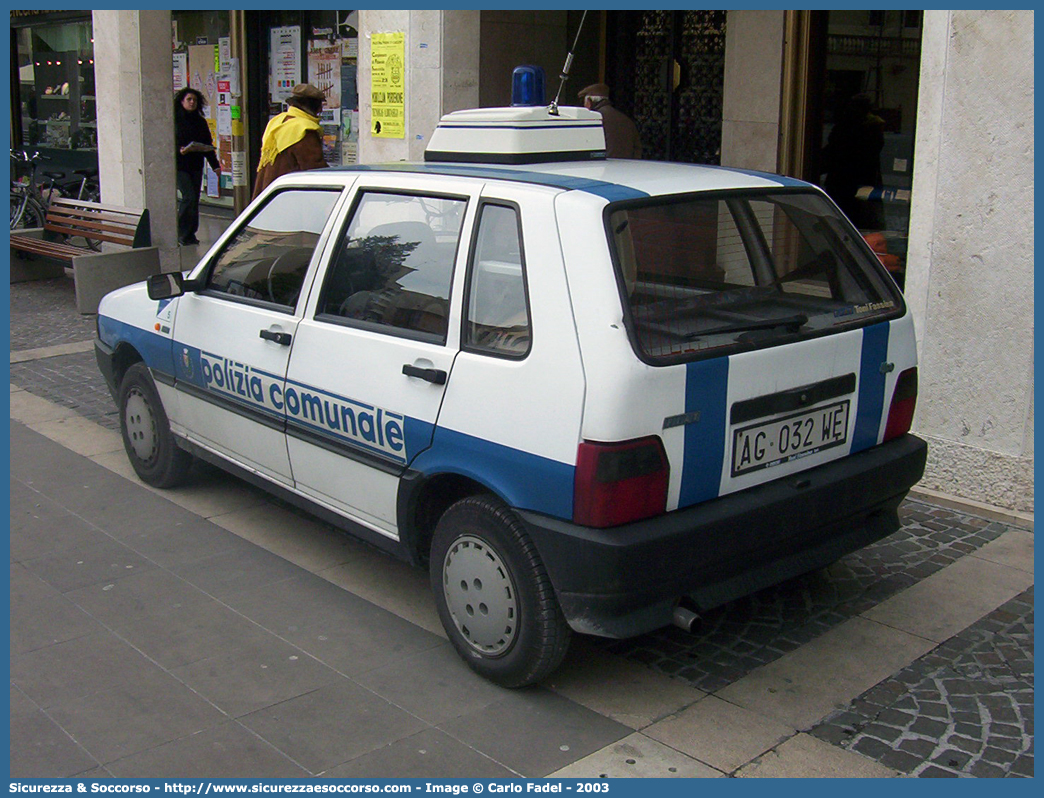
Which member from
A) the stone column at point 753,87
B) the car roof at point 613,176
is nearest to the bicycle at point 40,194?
the stone column at point 753,87

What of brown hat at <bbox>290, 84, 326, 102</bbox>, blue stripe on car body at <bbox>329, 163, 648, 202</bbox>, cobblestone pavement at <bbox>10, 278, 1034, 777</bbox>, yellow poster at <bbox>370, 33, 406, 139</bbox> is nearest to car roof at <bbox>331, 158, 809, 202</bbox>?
blue stripe on car body at <bbox>329, 163, 648, 202</bbox>

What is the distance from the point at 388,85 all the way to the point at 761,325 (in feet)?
19.6

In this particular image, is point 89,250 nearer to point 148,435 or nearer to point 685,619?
point 148,435

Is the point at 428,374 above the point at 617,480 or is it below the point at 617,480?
above

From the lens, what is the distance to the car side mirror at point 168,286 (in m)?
5.22

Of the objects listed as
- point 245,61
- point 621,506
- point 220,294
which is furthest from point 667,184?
point 245,61

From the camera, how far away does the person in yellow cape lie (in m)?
8.38

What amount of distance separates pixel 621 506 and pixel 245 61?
1223 cm

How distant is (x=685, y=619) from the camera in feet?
12.1

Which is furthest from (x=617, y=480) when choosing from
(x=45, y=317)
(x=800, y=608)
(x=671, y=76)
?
(x=45, y=317)

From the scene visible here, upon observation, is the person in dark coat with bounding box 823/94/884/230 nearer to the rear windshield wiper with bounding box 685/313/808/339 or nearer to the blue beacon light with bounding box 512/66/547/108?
the blue beacon light with bounding box 512/66/547/108

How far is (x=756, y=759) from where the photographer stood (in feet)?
11.6

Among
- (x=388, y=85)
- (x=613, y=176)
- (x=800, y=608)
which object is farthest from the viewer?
(x=388, y=85)

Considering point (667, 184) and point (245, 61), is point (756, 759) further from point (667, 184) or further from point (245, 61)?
point (245, 61)
